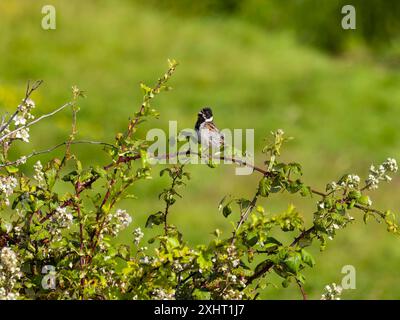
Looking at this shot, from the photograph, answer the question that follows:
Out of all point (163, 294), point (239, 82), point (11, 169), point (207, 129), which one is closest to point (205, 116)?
point (207, 129)

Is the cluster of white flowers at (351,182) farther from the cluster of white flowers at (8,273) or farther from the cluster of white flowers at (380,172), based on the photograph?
the cluster of white flowers at (8,273)

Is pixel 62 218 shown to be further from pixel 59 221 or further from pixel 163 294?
pixel 163 294

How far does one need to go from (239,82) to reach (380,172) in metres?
14.0

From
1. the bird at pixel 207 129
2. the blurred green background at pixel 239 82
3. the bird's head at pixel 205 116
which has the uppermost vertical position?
the blurred green background at pixel 239 82

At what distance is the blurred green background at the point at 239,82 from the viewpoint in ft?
37.4

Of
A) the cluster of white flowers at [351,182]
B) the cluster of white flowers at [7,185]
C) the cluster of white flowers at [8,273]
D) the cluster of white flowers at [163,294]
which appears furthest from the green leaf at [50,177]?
the cluster of white flowers at [351,182]

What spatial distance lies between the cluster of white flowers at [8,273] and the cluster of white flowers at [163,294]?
452mm

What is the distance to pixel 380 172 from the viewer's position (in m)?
3.23

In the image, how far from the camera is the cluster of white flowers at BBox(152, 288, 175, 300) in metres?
3.01

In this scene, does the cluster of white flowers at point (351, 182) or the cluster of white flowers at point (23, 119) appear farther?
the cluster of white flowers at point (23, 119)

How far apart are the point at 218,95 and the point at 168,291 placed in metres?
13.2

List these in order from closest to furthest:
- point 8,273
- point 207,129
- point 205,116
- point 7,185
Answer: point 8,273 → point 7,185 → point 207,129 → point 205,116

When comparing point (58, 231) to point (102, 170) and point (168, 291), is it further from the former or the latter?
point (168, 291)

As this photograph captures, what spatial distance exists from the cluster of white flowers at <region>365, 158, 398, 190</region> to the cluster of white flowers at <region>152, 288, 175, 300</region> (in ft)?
2.55
